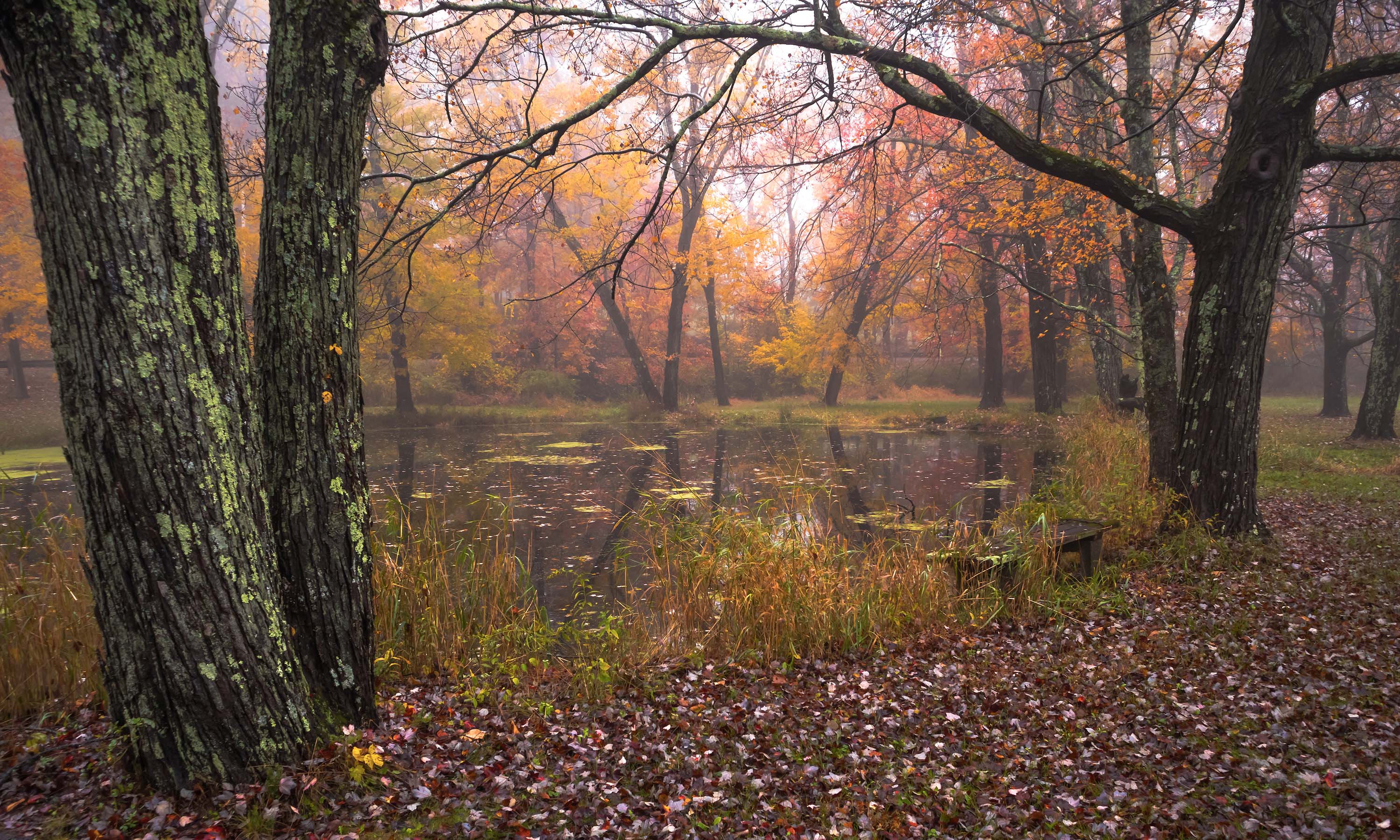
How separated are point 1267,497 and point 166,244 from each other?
10588 millimetres

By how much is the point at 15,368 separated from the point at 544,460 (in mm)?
20336

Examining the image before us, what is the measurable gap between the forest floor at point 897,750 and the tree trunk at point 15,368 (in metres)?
26.2

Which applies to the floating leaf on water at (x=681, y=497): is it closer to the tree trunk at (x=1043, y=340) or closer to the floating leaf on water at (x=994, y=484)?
the floating leaf on water at (x=994, y=484)

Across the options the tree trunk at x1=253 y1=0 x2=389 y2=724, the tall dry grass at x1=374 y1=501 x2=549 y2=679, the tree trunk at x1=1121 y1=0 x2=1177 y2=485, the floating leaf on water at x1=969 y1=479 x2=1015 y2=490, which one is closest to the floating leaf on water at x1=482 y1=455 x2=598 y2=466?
the floating leaf on water at x1=969 y1=479 x2=1015 y2=490

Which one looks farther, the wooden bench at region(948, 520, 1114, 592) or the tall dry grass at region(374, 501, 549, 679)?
the wooden bench at region(948, 520, 1114, 592)

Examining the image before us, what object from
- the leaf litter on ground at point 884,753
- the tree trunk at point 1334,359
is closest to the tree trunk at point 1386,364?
the tree trunk at point 1334,359

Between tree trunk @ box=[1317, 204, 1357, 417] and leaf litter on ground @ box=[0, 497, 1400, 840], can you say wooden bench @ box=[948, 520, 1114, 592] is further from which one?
tree trunk @ box=[1317, 204, 1357, 417]

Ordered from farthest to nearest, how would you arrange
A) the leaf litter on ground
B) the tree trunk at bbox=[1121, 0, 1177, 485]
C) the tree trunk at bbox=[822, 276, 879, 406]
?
the tree trunk at bbox=[822, 276, 879, 406] → the tree trunk at bbox=[1121, 0, 1177, 485] → the leaf litter on ground

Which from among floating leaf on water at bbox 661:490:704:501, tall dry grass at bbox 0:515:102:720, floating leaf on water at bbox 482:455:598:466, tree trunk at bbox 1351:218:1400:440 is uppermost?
tree trunk at bbox 1351:218:1400:440

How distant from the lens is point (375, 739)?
305cm

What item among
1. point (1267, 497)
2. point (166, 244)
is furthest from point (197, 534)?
point (1267, 497)

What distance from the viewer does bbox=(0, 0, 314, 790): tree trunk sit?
88.3 inches

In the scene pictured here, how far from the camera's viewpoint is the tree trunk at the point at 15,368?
2214 cm

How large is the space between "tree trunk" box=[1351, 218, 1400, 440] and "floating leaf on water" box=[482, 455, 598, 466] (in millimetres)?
13732
